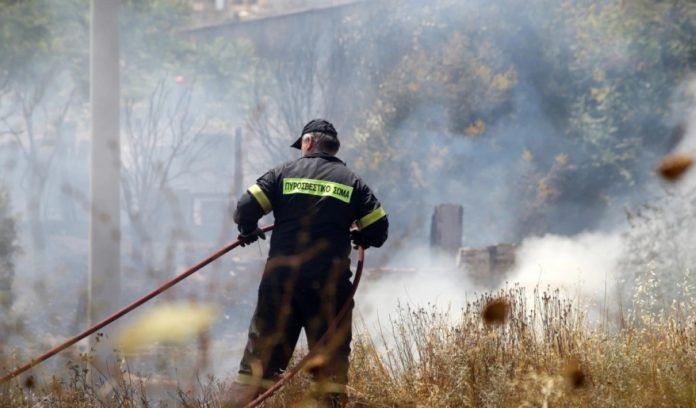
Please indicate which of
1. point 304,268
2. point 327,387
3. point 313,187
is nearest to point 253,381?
point 327,387

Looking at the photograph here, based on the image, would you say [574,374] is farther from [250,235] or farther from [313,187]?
[250,235]

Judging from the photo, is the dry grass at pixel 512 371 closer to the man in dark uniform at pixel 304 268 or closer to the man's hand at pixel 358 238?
the man in dark uniform at pixel 304 268

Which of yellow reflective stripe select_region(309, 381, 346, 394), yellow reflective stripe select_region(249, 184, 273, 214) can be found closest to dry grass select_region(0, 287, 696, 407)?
yellow reflective stripe select_region(309, 381, 346, 394)

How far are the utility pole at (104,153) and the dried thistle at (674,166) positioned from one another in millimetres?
8772

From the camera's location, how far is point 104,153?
8273 millimetres

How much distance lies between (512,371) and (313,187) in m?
1.48

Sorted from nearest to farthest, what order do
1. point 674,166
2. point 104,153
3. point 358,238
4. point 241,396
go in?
1. point 241,396
2. point 358,238
3. point 104,153
4. point 674,166

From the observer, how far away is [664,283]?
8281 millimetres

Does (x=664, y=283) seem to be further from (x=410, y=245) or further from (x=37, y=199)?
(x=37, y=199)

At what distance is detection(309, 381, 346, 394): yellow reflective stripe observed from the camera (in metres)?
4.95

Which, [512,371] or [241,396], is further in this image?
[512,371]

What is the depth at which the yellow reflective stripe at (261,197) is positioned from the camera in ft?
16.2

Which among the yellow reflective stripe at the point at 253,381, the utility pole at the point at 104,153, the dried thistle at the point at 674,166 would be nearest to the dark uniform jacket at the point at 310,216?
the yellow reflective stripe at the point at 253,381

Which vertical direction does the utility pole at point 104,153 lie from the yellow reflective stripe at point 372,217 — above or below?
above
